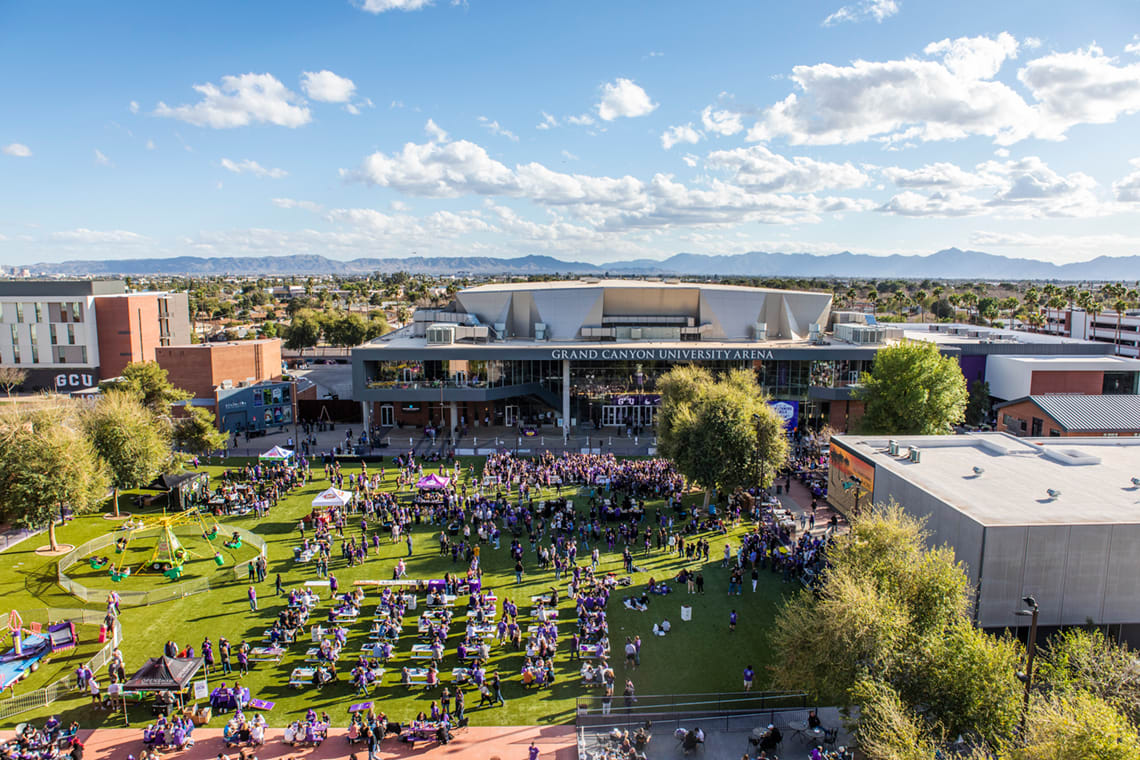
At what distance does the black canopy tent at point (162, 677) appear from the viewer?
59.2ft

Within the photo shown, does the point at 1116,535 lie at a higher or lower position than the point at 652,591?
higher

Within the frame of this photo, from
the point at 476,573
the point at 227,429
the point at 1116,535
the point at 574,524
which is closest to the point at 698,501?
the point at 574,524

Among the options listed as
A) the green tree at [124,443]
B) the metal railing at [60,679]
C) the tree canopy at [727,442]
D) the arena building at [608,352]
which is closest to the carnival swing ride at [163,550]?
the metal railing at [60,679]

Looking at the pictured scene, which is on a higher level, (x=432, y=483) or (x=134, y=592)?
(x=432, y=483)

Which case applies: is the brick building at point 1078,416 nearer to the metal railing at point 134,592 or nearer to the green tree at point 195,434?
the metal railing at point 134,592

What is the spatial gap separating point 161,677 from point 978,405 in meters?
53.3

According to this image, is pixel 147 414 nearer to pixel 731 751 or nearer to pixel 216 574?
pixel 216 574

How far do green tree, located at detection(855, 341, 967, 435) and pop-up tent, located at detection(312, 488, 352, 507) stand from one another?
29662mm

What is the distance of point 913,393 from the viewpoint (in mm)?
38344

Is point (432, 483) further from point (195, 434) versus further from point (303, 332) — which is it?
point (303, 332)

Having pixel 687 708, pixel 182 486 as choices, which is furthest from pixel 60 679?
pixel 687 708

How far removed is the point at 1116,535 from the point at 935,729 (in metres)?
10.0

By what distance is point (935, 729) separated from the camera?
1485 centimetres

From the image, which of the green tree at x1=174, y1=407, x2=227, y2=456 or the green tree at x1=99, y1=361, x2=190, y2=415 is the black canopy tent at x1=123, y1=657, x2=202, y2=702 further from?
the green tree at x1=99, y1=361, x2=190, y2=415
